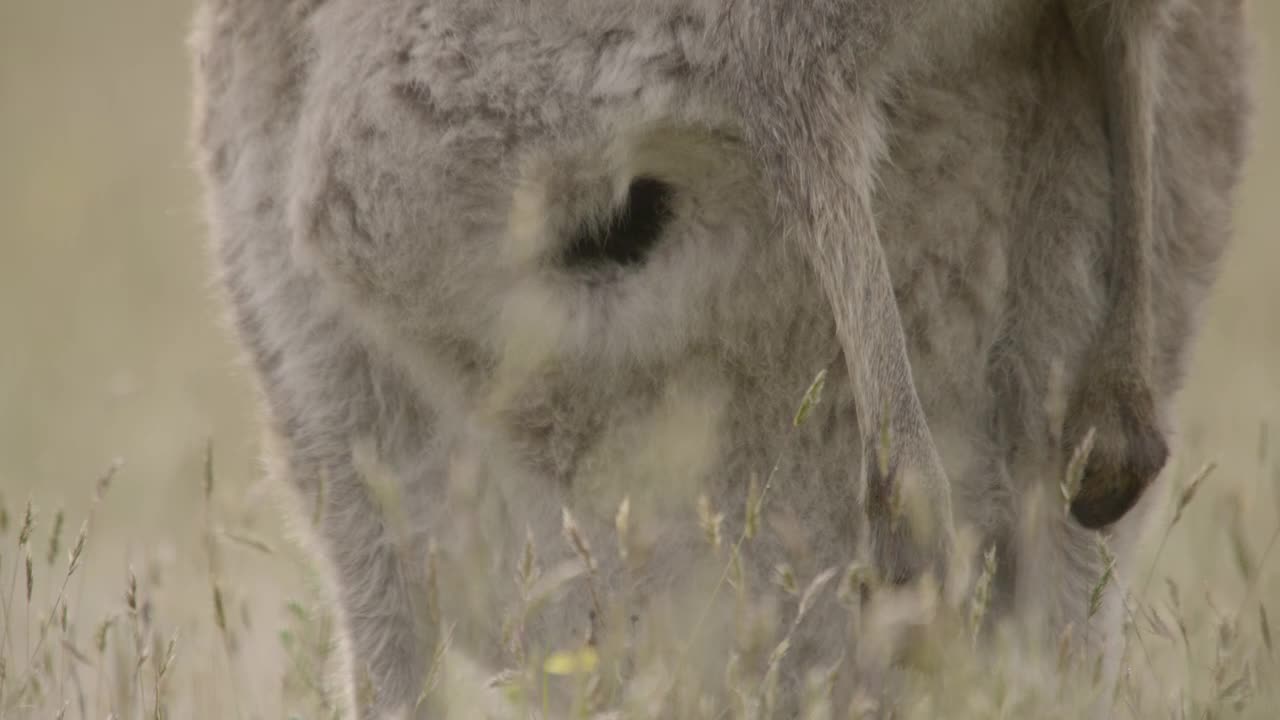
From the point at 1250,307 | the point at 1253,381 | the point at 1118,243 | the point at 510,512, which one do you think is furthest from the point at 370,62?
the point at 1250,307

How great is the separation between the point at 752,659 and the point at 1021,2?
1.29m

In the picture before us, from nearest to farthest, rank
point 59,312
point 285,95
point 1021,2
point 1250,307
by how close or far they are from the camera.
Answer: point 1021,2
point 285,95
point 1250,307
point 59,312

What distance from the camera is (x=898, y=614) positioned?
3.17 metres

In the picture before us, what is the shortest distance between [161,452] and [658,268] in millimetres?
3509

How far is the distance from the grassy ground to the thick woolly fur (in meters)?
0.30

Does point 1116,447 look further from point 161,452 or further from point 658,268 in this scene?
point 161,452

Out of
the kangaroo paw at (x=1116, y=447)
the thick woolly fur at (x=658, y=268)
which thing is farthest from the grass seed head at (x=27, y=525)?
the kangaroo paw at (x=1116, y=447)

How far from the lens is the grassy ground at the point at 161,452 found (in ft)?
12.0

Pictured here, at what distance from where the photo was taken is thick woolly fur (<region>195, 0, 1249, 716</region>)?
3.42 meters

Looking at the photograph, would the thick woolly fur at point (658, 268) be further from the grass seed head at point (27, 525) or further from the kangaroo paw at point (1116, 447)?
the grass seed head at point (27, 525)

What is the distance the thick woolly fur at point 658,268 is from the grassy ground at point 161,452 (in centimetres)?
30

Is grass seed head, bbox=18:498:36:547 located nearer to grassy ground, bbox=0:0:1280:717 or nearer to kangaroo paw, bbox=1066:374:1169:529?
grassy ground, bbox=0:0:1280:717

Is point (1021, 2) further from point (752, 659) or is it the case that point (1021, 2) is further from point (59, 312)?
point (59, 312)

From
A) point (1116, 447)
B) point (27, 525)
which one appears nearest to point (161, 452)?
point (27, 525)
